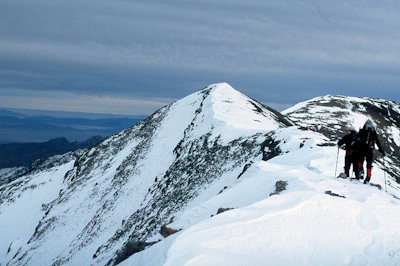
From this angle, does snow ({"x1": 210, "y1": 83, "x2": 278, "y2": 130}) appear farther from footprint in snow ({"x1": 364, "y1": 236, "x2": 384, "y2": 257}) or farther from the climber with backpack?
footprint in snow ({"x1": 364, "y1": 236, "x2": 384, "y2": 257})

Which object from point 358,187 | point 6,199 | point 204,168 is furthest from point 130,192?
point 6,199

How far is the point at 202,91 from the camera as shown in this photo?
7294cm

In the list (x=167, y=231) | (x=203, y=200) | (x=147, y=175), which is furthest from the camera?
(x=147, y=175)

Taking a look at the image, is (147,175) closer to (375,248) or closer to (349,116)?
(375,248)

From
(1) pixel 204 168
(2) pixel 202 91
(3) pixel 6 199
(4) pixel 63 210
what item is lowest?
(3) pixel 6 199

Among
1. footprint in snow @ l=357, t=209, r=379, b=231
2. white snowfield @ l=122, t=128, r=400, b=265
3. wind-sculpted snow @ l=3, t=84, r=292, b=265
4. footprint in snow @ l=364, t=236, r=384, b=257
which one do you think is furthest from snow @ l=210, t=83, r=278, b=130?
footprint in snow @ l=364, t=236, r=384, b=257

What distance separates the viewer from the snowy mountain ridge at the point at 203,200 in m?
8.02

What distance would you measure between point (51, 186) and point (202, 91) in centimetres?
3894

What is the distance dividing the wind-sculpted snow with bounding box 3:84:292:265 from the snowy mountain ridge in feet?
0.70

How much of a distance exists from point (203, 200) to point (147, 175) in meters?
22.9

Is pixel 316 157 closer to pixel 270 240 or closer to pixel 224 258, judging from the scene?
pixel 270 240

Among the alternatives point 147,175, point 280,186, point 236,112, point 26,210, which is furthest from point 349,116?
point 280,186

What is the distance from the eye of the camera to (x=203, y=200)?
2647cm

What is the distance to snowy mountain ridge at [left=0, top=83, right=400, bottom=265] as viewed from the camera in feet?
26.3
